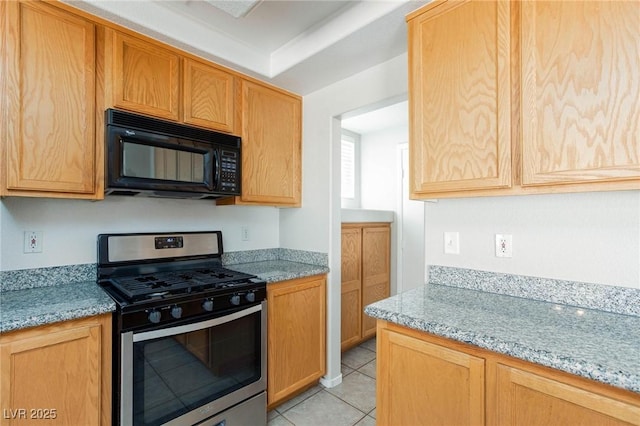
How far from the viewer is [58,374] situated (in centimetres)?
132

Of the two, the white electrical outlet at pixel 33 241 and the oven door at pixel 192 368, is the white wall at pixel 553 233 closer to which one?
the oven door at pixel 192 368

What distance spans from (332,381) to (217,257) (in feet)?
4.37

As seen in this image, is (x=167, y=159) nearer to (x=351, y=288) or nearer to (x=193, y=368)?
(x=193, y=368)

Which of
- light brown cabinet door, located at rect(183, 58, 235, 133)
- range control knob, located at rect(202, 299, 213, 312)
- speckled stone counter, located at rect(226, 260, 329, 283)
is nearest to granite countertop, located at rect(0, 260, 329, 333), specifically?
speckled stone counter, located at rect(226, 260, 329, 283)

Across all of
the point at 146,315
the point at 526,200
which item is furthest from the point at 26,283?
the point at 526,200

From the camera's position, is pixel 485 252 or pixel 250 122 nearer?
pixel 485 252

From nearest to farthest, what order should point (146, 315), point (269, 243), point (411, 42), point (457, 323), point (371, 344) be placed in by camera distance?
point (457, 323)
point (146, 315)
point (411, 42)
point (269, 243)
point (371, 344)

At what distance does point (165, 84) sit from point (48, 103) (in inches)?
23.5

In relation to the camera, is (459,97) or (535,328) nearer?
(535,328)

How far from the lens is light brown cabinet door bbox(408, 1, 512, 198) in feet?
4.27

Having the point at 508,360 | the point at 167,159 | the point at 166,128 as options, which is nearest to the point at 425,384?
A: the point at 508,360

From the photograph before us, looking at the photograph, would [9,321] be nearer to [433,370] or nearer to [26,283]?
[26,283]

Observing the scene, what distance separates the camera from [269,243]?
2838 millimetres

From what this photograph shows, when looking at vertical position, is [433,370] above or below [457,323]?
below
